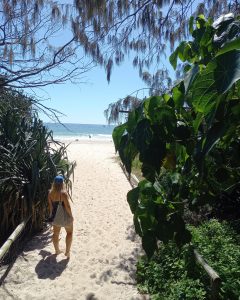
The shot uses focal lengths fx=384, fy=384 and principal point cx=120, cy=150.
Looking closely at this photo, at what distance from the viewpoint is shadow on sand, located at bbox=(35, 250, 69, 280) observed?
4.95 metres

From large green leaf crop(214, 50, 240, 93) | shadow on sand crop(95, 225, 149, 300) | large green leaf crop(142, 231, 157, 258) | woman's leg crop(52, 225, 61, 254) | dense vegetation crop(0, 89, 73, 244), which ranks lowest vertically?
shadow on sand crop(95, 225, 149, 300)

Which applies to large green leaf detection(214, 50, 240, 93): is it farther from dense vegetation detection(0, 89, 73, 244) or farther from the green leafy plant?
dense vegetation detection(0, 89, 73, 244)

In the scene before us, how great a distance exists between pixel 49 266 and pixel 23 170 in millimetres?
1869

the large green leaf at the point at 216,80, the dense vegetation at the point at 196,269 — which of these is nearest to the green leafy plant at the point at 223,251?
the dense vegetation at the point at 196,269

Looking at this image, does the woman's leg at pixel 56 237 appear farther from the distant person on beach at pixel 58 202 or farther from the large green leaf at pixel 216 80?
the large green leaf at pixel 216 80

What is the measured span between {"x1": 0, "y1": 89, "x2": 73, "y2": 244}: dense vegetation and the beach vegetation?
183 inches

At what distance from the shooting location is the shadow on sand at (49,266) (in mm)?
4953

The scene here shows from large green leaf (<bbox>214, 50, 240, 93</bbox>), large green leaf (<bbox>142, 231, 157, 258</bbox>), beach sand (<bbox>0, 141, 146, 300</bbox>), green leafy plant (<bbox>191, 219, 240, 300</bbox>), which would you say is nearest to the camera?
large green leaf (<bbox>214, 50, 240, 93</bbox>)

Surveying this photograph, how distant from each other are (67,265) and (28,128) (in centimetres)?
307

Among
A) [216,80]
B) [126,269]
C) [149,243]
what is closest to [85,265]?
[126,269]

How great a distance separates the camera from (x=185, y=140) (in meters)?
0.98

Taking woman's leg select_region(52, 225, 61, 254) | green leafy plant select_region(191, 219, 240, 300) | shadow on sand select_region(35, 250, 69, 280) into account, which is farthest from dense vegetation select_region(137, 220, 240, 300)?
woman's leg select_region(52, 225, 61, 254)

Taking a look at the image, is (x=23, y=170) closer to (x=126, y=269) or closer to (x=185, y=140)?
(x=126, y=269)

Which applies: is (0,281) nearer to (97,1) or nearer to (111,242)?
(111,242)
